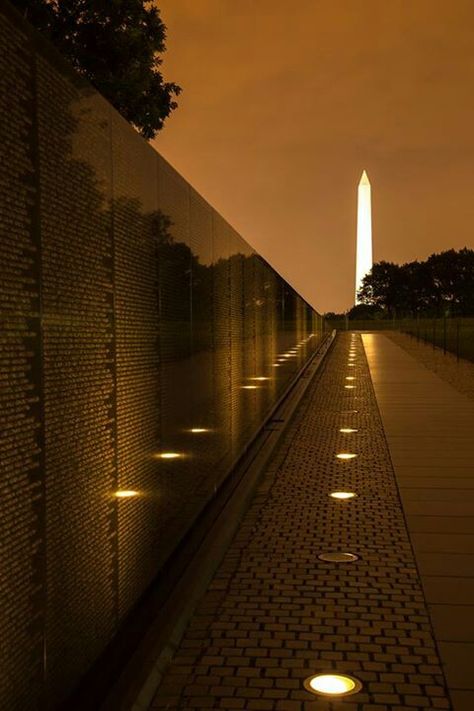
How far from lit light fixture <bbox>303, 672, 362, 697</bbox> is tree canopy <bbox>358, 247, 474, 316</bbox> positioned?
10771cm

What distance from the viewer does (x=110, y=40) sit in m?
14.9

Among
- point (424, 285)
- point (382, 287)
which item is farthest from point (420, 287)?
point (382, 287)

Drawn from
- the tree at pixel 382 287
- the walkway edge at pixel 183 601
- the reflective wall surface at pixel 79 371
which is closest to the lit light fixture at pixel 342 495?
Answer: the walkway edge at pixel 183 601

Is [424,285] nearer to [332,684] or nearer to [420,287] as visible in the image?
[420,287]

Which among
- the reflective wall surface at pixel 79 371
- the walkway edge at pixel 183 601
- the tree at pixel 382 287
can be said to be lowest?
the walkway edge at pixel 183 601

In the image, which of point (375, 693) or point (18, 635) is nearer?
point (18, 635)

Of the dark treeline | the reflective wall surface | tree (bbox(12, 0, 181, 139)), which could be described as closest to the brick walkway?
the reflective wall surface

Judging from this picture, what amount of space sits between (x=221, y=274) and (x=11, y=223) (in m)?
5.82

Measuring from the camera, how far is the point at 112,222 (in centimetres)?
423

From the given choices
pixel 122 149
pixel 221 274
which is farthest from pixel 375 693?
pixel 221 274

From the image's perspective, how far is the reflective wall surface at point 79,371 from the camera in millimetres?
2920

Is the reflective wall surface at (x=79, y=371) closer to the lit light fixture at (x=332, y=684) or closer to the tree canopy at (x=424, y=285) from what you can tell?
the lit light fixture at (x=332, y=684)

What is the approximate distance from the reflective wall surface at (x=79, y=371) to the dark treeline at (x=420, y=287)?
106 meters

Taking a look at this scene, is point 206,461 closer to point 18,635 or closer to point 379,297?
point 18,635
